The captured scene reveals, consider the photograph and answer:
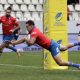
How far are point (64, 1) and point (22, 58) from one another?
623 centimetres

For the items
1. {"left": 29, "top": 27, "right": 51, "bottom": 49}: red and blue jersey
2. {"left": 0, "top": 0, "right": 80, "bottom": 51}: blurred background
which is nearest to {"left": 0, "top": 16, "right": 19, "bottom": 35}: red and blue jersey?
{"left": 29, "top": 27, "right": 51, "bottom": 49}: red and blue jersey

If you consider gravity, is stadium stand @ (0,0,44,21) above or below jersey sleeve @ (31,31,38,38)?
above

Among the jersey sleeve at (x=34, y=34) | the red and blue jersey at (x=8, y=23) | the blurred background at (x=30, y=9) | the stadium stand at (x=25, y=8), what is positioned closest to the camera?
the jersey sleeve at (x=34, y=34)

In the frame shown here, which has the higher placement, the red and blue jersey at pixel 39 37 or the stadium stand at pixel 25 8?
the stadium stand at pixel 25 8

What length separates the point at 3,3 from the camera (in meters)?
32.6

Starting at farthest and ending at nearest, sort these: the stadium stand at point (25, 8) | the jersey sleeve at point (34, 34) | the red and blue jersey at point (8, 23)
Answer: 1. the stadium stand at point (25, 8)
2. the red and blue jersey at point (8, 23)
3. the jersey sleeve at point (34, 34)

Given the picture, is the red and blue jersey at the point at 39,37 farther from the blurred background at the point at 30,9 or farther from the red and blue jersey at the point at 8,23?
the blurred background at the point at 30,9

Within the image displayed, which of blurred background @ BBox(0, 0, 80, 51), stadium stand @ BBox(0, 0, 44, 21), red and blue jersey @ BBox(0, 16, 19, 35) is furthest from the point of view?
stadium stand @ BBox(0, 0, 44, 21)

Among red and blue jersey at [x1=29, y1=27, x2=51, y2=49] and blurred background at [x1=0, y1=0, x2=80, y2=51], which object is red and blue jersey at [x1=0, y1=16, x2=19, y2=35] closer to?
red and blue jersey at [x1=29, y1=27, x2=51, y2=49]

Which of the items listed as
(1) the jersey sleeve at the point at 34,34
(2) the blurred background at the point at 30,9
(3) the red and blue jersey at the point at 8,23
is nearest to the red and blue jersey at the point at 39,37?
(1) the jersey sleeve at the point at 34,34

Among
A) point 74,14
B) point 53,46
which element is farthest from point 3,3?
point 53,46

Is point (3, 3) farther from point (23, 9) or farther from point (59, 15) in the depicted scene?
point (59, 15)

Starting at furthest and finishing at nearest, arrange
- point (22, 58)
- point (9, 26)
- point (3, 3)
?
point (3, 3) → point (22, 58) → point (9, 26)

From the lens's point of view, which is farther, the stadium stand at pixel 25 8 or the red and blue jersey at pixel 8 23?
the stadium stand at pixel 25 8
